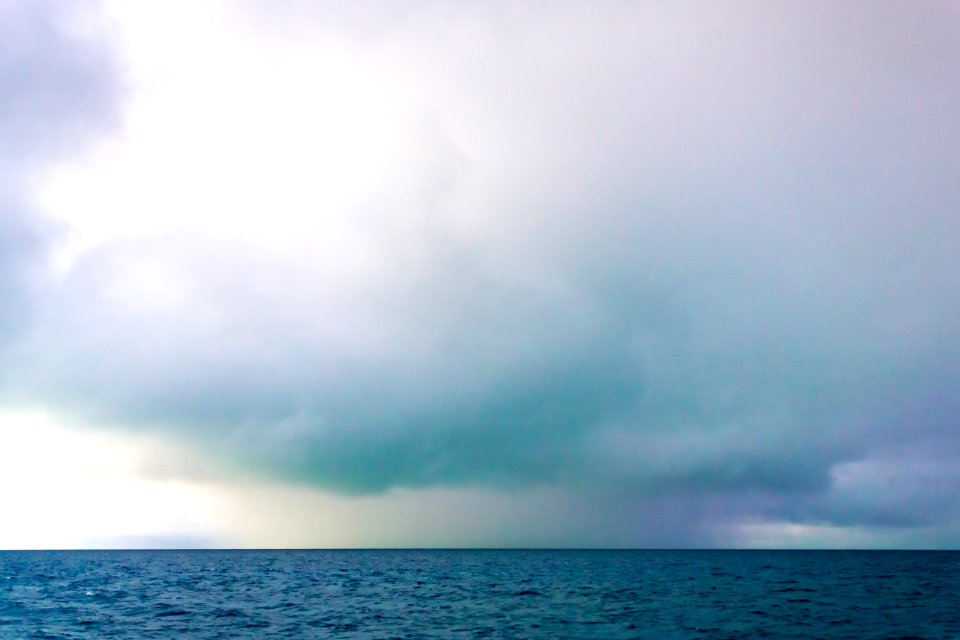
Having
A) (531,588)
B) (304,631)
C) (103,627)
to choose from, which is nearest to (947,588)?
(531,588)

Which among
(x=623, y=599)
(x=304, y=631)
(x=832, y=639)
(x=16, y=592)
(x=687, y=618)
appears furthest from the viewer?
(x=16, y=592)

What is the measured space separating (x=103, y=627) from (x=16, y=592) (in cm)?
5201

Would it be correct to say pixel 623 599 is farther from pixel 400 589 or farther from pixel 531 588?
pixel 400 589

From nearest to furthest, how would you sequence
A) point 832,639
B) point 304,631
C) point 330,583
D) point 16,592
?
point 832,639
point 304,631
point 16,592
point 330,583

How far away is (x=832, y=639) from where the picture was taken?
48594 mm

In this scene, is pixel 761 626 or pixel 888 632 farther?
pixel 761 626

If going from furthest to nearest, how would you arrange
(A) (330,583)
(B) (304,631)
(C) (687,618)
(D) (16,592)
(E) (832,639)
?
1. (A) (330,583)
2. (D) (16,592)
3. (C) (687,618)
4. (B) (304,631)
5. (E) (832,639)

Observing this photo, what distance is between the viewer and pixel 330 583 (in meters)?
114

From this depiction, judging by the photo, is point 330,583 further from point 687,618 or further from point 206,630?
point 687,618

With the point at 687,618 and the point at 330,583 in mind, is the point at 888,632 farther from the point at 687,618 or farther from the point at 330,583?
the point at 330,583

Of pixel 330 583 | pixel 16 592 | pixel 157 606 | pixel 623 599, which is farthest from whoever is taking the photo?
pixel 330 583

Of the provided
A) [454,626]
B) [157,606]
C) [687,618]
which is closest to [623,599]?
[687,618]

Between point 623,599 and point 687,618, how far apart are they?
19.9 m

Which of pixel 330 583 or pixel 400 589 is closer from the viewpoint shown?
pixel 400 589
